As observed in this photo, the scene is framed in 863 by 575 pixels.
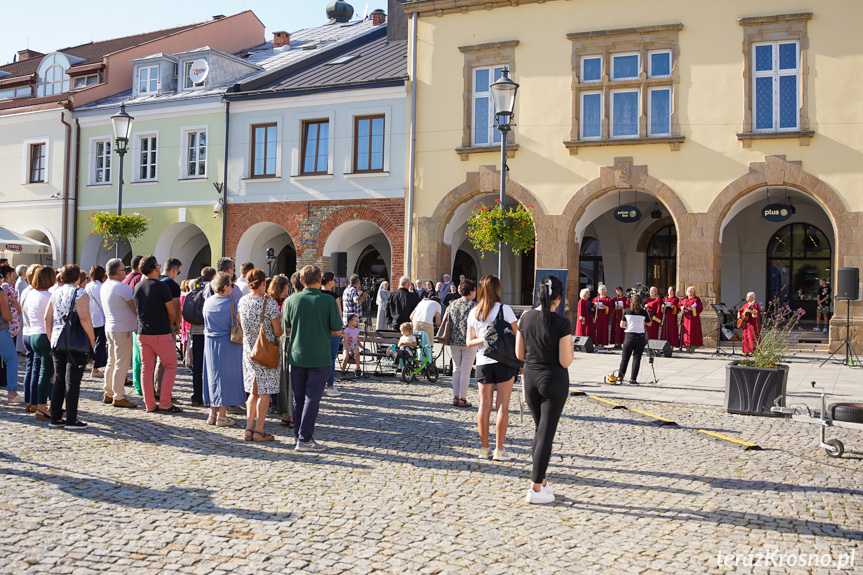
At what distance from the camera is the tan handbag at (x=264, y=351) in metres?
8.10

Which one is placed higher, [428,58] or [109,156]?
[428,58]

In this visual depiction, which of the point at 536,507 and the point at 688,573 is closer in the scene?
the point at 688,573

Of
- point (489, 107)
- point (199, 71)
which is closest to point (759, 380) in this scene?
point (489, 107)

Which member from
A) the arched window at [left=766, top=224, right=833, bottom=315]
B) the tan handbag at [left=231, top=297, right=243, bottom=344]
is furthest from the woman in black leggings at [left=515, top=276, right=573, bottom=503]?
the arched window at [left=766, top=224, right=833, bottom=315]

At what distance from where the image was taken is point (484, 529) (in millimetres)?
5453

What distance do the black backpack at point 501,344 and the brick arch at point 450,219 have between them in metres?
14.8

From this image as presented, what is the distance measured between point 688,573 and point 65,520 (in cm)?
397

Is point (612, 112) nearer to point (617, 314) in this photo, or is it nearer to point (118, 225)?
point (617, 314)

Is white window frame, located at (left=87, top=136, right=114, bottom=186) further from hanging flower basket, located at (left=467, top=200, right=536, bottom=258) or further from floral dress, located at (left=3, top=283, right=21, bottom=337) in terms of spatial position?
floral dress, located at (left=3, top=283, right=21, bottom=337)

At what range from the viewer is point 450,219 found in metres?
23.5

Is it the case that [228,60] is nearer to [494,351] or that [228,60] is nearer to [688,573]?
[494,351]

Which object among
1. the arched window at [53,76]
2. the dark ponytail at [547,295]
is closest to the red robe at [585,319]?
the dark ponytail at [547,295]

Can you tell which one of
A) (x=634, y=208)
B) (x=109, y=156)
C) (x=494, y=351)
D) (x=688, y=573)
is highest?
(x=109, y=156)

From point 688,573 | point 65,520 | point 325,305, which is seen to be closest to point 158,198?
point 325,305
